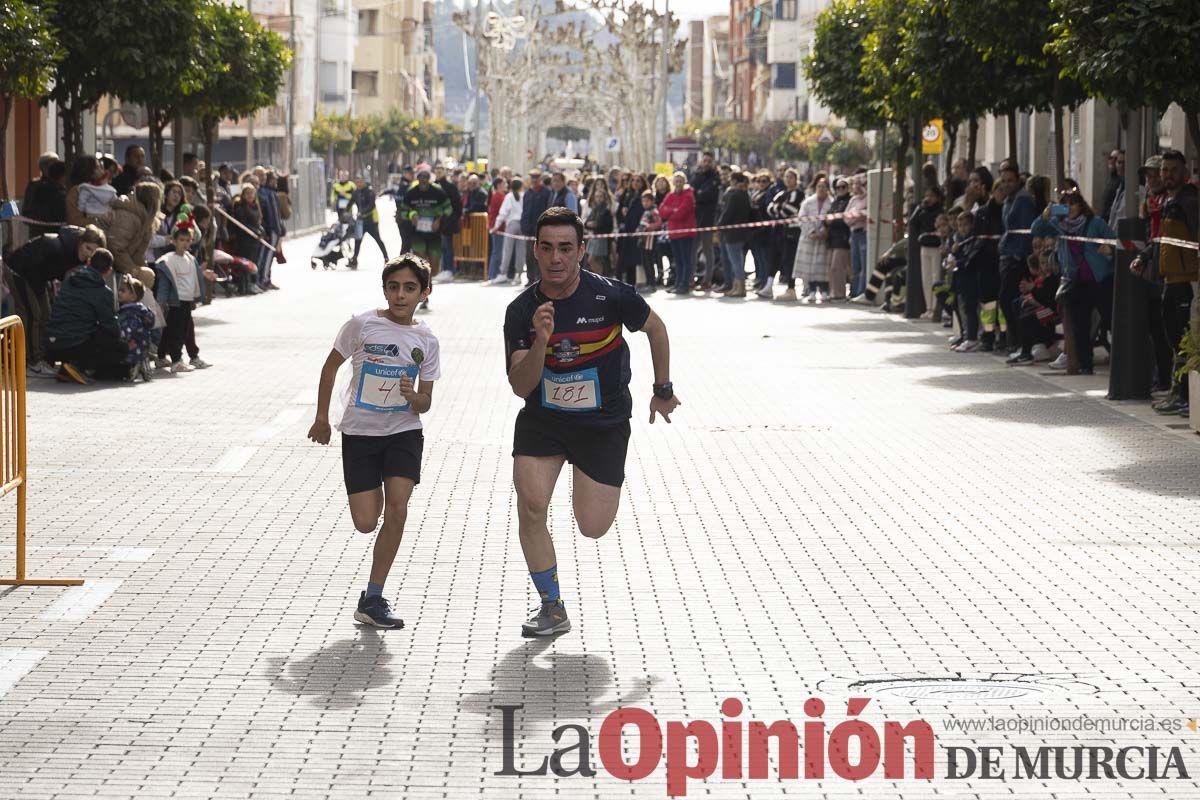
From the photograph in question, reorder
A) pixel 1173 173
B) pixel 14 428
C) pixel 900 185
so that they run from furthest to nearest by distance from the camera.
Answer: pixel 900 185 < pixel 1173 173 < pixel 14 428

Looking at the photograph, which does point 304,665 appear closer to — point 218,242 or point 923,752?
point 923,752

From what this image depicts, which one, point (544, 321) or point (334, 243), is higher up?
point (544, 321)

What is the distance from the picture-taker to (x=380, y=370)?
8.38m

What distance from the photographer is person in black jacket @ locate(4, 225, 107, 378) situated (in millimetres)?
18797

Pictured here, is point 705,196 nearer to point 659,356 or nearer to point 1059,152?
point 1059,152

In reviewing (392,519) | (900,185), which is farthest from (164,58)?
(392,519)

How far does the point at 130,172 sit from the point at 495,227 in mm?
12291

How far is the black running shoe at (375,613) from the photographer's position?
26.7ft

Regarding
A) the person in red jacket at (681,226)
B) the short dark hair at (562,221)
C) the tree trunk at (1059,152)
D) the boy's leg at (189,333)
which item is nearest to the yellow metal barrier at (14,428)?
the short dark hair at (562,221)

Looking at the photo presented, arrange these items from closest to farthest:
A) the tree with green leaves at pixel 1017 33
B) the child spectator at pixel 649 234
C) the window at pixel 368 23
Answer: the tree with green leaves at pixel 1017 33 → the child spectator at pixel 649 234 → the window at pixel 368 23

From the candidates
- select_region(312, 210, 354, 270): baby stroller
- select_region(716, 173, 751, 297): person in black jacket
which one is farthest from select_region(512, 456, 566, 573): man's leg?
select_region(312, 210, 354, 270): baby stroller

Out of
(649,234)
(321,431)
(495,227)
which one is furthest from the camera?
(495,227)

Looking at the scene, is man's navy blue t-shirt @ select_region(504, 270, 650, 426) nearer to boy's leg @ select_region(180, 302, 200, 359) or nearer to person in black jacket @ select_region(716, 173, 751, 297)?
boy's leg @ select_region(180, 302, 200, 359)

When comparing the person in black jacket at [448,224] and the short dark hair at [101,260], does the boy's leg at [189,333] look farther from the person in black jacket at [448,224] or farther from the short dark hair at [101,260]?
the person in black jacket at [448,224]
